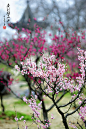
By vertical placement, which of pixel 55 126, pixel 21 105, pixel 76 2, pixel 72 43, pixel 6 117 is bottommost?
pixel 55 126

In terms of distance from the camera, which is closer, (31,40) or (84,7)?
(31,40)

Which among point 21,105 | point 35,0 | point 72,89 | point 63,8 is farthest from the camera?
point 63,8

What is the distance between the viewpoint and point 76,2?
10.3m

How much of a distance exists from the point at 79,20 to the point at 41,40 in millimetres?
6344

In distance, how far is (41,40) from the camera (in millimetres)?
4816

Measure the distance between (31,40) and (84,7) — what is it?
24.3ft

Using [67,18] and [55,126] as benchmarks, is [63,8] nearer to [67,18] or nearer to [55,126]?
[67,18]

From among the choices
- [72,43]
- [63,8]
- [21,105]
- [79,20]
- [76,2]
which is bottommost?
[21,105]

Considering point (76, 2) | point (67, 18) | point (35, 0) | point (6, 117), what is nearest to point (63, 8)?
point (67, 18)

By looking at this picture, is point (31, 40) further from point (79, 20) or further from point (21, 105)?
point (79, 20)

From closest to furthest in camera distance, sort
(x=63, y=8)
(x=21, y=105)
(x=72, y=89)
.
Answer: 1. (x=72, y=89)
2. (x=21, y=105)
3. (x=63, y=8)

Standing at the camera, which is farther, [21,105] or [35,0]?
[35,0]

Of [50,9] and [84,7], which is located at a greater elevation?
[84,7]

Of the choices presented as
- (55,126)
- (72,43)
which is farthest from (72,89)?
(72,43)
